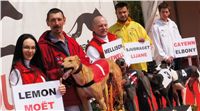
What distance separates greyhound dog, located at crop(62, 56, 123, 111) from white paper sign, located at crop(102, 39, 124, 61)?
30 cm

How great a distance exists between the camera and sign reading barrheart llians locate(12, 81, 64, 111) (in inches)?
176

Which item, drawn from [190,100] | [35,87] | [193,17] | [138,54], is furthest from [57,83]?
[193,17]

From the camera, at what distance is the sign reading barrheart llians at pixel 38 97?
4.46 m

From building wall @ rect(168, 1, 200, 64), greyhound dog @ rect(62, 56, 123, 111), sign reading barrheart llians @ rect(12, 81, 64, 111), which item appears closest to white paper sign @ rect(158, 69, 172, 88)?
greyhound dog @ rect(62, 56, 123, 111)

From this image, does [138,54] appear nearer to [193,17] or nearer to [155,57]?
[155,57]

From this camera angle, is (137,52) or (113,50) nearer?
(113,50)

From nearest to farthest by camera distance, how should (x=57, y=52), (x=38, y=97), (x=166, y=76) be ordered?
1. (x=38, y=97)
2. (x=57, y=52)
3. (x=166, y=76)

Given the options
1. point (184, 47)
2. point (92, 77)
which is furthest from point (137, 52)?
point (92, 77)

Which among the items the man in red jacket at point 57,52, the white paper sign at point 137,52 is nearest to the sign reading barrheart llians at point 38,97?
the man in red jacket at point 57,52

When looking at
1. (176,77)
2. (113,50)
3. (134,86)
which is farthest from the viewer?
(176,77)

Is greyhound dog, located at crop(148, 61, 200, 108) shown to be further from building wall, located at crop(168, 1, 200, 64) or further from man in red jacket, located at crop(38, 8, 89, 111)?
building wall, located at crop(168, 1, 200, 64)

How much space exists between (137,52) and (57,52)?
247cm

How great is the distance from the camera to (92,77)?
502 centimetres

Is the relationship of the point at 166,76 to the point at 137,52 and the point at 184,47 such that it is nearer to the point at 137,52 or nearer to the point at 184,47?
the point at 137,52
